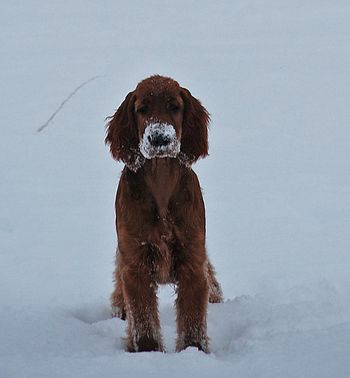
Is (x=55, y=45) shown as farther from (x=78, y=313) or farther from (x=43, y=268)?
(x=78, y=313)

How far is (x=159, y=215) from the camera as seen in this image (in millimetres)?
3900


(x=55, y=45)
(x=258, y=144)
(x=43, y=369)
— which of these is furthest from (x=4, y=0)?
(x=43, y=369)

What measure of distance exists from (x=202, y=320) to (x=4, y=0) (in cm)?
1278

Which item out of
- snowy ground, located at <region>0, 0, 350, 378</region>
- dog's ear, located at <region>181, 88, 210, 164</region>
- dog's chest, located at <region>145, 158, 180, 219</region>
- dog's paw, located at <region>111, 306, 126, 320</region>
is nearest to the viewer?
snowy ground, located at <region>0, 0, 350, 378</region>

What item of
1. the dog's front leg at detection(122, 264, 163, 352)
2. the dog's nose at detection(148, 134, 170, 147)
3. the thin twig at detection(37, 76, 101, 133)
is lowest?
the dog's front leg at detection(122, 264, 163, 352)

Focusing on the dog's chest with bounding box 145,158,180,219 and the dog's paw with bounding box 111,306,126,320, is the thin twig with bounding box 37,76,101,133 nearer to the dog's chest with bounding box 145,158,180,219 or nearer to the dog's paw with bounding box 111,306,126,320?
the dog's paw with bounding box 111,306,126,320

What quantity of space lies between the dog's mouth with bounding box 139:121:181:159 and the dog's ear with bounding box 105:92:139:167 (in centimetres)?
29

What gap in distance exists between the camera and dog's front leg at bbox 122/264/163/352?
3975 mm

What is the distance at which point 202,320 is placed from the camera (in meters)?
4.08

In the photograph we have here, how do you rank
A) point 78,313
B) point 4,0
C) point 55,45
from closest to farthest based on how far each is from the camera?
1. point 78,313
2. point 55,45
3. point 4,0

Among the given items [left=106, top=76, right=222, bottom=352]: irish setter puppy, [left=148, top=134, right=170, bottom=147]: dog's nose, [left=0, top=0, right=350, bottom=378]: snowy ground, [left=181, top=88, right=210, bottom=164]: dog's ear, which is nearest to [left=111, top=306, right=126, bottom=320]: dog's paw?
[left=0, top=0, right=350, bottom=378]: snowy ground

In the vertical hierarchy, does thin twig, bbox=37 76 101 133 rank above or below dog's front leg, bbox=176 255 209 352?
above

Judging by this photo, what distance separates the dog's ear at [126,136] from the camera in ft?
13.1

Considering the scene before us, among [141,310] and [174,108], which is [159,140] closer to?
[174,108]
